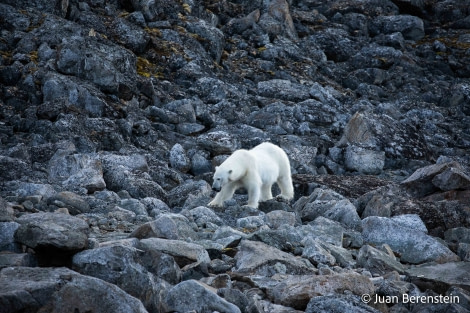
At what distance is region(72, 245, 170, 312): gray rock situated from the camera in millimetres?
5090

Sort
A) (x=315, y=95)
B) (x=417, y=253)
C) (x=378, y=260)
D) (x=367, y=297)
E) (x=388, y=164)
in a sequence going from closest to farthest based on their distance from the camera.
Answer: (x=367, y=297) < (x=378, y=260) < (x=417, y=253) < (x=388, y=164) < (x=315, y=95)

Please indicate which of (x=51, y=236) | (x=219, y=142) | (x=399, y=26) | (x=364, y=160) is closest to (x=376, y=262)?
(x=51, y=236)

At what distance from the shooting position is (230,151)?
18.3 m

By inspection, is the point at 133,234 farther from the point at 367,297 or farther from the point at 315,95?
the point at 315,95

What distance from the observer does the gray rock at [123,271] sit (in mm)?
5090

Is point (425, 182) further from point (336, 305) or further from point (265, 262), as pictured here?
point (336, 305)

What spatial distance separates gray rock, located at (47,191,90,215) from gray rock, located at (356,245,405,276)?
14.0 feet

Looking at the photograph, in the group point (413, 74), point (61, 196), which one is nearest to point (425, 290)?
point (61, 196)

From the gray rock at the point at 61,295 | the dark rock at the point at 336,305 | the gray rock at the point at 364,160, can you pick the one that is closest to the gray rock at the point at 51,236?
the gray rock at the point at 61,295

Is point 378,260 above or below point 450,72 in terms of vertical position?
below

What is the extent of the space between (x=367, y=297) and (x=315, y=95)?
2169 cm

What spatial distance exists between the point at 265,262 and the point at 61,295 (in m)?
2.87

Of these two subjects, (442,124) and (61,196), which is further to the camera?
(442,124)

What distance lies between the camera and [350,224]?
10.5 m
